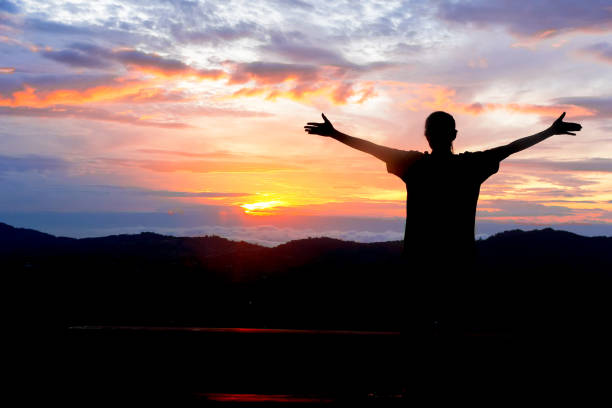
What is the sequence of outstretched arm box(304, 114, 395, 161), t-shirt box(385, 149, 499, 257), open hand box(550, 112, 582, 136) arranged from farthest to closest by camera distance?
open hand box(550, 112, 582, 136)
outstretched arm box(304, 114, 395, 161)
t-shirt box(385, 149, 499, 257)

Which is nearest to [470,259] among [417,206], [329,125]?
[417,206]

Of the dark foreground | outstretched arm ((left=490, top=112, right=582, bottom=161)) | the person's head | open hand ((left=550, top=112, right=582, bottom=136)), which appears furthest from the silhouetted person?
open hand ((left=550, top=112, right=582, bottom=136))

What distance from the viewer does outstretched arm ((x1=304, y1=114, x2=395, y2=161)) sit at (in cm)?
342

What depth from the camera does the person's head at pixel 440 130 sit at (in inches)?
129

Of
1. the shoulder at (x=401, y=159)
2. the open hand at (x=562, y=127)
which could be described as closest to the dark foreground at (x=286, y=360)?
the shoulder at (x=401, y=159)

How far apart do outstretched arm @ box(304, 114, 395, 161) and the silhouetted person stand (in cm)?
8

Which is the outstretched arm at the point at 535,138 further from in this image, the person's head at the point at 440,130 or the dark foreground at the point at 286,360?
the dark foreground at the point at 286,360

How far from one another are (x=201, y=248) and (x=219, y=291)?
21.6 meters

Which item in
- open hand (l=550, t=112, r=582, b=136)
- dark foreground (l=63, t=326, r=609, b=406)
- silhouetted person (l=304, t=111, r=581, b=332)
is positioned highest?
open hand (l=550, t=112, r=582, b=136)

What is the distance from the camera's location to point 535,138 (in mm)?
3648

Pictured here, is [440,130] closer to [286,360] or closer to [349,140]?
[349,140]

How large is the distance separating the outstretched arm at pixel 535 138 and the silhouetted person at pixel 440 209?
0.19 metres

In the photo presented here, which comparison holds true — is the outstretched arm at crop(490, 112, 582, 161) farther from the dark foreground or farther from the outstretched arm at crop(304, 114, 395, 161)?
the dark foreground

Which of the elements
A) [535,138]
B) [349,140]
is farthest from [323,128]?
[535,138]
